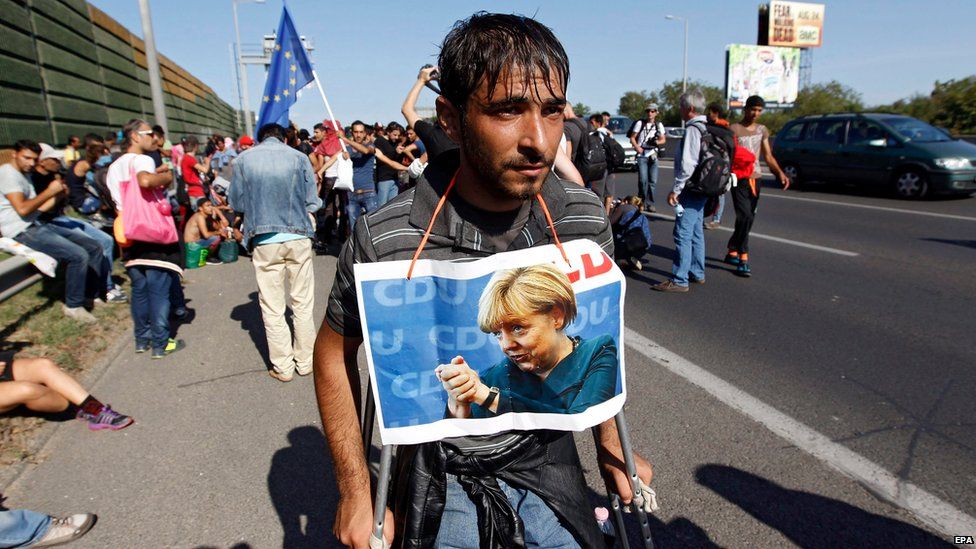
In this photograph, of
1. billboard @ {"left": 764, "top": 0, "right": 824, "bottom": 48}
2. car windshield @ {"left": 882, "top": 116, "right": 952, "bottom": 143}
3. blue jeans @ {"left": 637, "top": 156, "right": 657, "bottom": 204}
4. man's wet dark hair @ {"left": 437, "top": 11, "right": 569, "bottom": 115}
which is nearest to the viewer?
man's wet dark hair @ {"left": 437, "top": 11, "right": 569, "bottom": 115}

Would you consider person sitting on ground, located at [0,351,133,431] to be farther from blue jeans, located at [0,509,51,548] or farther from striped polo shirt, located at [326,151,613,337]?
striped polo shirt, located at [326,151,613,337]

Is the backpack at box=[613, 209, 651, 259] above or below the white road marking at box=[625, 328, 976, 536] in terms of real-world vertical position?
above

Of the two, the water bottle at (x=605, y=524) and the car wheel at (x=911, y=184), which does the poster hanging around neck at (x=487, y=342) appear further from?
the car wheel at (x=911, y=184)

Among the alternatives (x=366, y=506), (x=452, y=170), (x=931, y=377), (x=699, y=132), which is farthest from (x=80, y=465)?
(x=699, y=132)

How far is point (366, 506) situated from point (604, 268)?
0.81m

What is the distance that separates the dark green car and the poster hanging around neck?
14768mm

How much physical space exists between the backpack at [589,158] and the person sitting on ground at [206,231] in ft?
20.0

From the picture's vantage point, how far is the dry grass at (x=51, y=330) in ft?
17.9

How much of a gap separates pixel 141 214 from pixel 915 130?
15598 millimetres

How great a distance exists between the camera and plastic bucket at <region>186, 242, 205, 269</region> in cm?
975

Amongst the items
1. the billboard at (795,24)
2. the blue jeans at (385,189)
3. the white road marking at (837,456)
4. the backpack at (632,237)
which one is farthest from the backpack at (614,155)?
the billboard at (795,24)

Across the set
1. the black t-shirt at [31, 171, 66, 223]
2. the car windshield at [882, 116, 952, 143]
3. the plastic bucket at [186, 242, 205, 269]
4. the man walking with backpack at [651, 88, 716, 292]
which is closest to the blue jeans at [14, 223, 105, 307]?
the black t-shirt at [31, 171, 66, 223]

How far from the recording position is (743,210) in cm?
752

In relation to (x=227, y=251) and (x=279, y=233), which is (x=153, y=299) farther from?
(x=227, y=251)
